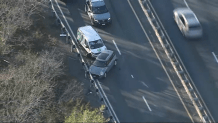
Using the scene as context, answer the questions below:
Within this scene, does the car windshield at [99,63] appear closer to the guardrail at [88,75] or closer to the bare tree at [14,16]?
the guardrail at [88,75]

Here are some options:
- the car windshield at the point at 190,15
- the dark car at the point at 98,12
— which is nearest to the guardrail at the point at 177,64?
the car windshield at the point at 190,15

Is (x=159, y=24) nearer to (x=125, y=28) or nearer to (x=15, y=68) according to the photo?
(x=125, y=28)

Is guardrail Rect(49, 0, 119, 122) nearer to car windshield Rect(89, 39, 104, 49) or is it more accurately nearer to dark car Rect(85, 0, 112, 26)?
car windshield Rect(89, 39, 104, 49)

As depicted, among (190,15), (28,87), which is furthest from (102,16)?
(28,87)

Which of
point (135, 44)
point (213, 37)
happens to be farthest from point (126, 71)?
point (213, 37)

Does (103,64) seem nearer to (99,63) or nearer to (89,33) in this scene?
(99,63)

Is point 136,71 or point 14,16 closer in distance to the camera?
point 136,71
